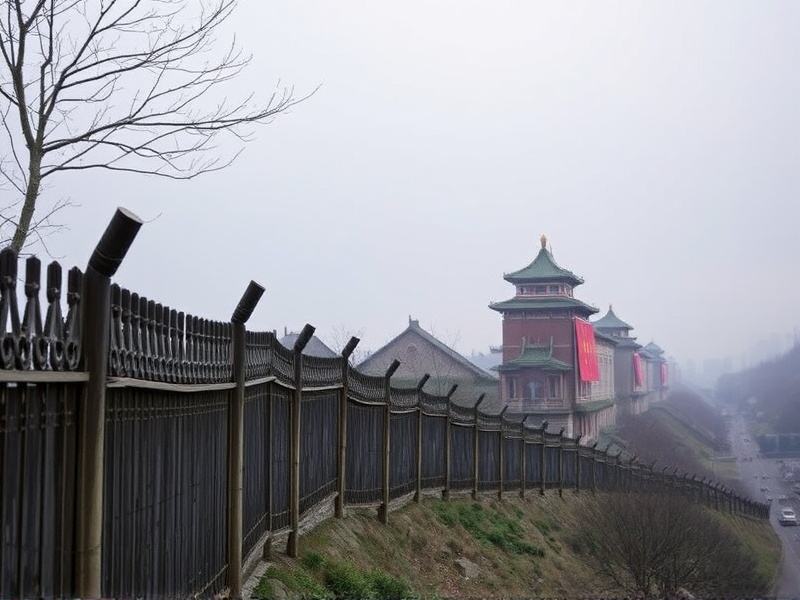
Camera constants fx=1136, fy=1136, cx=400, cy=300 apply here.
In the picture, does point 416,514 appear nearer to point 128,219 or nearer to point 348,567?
point 348,567

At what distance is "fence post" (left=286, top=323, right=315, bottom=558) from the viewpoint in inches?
346

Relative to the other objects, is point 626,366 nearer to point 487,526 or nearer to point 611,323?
point 611,323

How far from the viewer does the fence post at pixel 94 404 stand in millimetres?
3768

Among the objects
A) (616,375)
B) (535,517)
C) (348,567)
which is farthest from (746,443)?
(348,567)

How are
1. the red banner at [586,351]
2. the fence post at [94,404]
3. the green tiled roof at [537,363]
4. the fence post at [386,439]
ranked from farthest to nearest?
the red banner at [586,351] → the green tiled roof at [537,363] → the fence post at [386,439] → the fence post at [94,404]

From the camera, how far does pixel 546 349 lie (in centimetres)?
6756

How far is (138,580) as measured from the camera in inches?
177

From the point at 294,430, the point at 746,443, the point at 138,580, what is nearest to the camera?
the point at 138,580

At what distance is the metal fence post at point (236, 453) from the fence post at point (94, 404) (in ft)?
8.60

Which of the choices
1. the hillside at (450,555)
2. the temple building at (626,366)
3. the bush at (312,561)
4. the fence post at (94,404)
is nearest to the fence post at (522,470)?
the hillside at (450,555)

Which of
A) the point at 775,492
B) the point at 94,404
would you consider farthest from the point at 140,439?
the point at 775,492

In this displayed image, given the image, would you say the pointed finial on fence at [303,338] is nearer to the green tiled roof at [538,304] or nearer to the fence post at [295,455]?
the fence post at [295,455]

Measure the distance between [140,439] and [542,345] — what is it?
64067 millimetres

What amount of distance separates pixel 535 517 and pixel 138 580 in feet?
57.9
